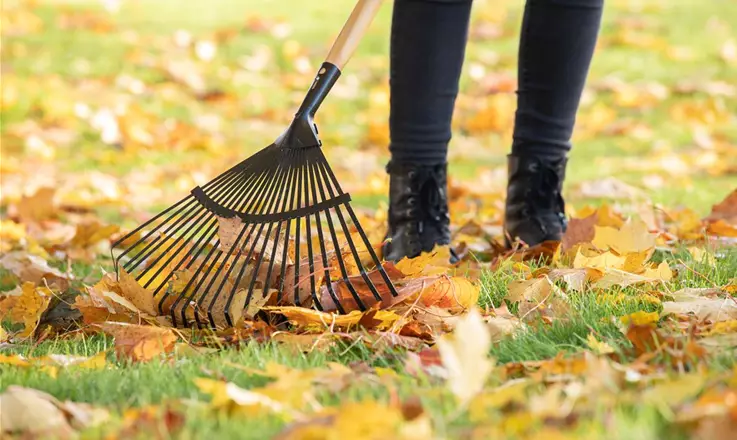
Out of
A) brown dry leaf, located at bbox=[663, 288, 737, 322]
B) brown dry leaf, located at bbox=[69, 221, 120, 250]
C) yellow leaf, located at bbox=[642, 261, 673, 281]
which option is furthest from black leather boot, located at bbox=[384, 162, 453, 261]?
brown dry leaf, located at bbox=[69, 221, 120, 250]

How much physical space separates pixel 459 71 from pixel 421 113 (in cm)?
14

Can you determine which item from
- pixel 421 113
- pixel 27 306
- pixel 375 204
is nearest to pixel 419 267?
pixel 421 113

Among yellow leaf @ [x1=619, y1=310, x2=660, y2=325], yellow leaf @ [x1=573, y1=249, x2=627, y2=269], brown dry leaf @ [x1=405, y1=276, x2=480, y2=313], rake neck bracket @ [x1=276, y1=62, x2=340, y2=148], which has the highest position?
rake neck bracket @ [x1=276, y1=62, x2=340, y2=148]

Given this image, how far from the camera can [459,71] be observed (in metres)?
2.36

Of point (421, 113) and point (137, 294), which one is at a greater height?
point (421, 113)

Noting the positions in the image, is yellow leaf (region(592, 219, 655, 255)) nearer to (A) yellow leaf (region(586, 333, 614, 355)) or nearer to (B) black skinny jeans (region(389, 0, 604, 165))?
(B) black skinny jeans (region(389, 0, 604, 165))

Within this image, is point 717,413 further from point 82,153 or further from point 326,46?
point 326,46

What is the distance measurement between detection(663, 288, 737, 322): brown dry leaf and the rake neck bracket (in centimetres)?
73

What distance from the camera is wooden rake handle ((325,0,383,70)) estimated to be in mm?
1995

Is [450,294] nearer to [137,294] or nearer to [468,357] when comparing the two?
[137,294]

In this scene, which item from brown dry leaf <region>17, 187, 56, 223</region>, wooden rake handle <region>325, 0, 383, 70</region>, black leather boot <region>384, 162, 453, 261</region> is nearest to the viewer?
wooden rake handle <region>325, 0, 383, 70</region>


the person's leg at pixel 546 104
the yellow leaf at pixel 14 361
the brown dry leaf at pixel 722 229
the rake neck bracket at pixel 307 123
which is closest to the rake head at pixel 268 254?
the rake neck bracket at pixel 307 123

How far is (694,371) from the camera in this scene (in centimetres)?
136

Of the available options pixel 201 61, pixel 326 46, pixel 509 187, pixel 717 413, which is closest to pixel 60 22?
pixel 201 61
